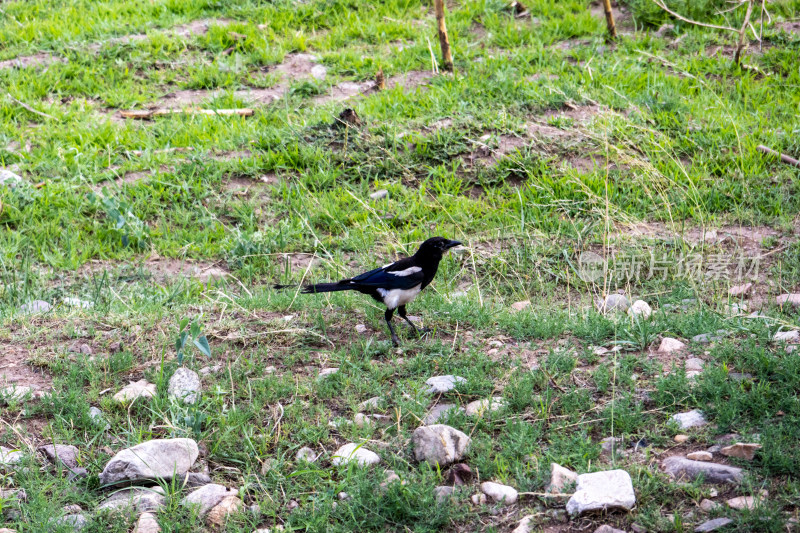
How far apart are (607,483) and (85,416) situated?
7.97 ft

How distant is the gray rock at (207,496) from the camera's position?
126 inches

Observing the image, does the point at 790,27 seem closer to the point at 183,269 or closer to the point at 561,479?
the point at 183,269

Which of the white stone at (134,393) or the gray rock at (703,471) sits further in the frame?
the white stone at (134,393)

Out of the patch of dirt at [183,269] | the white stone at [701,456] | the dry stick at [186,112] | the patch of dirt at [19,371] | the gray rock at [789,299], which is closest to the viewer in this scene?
the white stone at [701,456]

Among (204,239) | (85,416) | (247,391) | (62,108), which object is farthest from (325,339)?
(62,108)

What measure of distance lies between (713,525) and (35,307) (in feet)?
A: 15.0

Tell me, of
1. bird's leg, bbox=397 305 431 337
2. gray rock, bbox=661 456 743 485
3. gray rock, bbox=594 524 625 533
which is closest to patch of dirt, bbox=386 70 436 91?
bird's leg, bbox=397 305 431 337

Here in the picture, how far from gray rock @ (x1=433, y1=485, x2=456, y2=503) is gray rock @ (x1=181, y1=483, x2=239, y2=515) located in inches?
33.3

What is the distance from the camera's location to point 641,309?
15.5 feet

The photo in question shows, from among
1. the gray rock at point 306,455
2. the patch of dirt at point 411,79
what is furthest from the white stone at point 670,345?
the patch of dirt at point 411,79

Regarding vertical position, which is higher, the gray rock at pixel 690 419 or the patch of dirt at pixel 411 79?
the patch of dirt at pixel 411 79

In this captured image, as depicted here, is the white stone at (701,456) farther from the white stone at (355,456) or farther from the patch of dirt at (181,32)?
the patch of dirt at (181,32)

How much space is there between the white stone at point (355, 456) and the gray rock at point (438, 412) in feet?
1.09

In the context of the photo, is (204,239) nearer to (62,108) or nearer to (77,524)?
(62,108)
